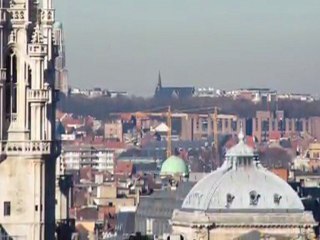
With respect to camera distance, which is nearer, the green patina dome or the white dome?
the white dome

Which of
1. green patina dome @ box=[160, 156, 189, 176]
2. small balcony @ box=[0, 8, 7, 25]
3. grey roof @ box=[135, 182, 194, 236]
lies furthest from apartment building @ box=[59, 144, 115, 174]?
small balcony @ box=[0, 8, 7, 25]

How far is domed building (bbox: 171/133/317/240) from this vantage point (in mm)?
56844

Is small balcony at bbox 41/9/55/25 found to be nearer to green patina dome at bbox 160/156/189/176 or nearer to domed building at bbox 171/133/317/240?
domed building at bbox 171/133/317/240

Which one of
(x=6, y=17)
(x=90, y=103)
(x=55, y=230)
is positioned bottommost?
(x=55, y=230)

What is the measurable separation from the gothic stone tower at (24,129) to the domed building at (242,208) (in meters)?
19.1

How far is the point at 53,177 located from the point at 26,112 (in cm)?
117

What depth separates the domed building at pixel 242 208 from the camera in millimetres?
56844

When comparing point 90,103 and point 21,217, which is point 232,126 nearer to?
point 90,103

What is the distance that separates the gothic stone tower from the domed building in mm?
19057

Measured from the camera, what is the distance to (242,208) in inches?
2288

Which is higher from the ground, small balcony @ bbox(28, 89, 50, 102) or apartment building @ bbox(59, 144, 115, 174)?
apartment building @ bbox(59, 144, 115, 174)

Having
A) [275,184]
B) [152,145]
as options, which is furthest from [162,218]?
[152,145]

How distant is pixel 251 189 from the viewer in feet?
192

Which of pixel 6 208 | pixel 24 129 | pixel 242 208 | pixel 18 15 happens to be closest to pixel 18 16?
pixel 18 15
